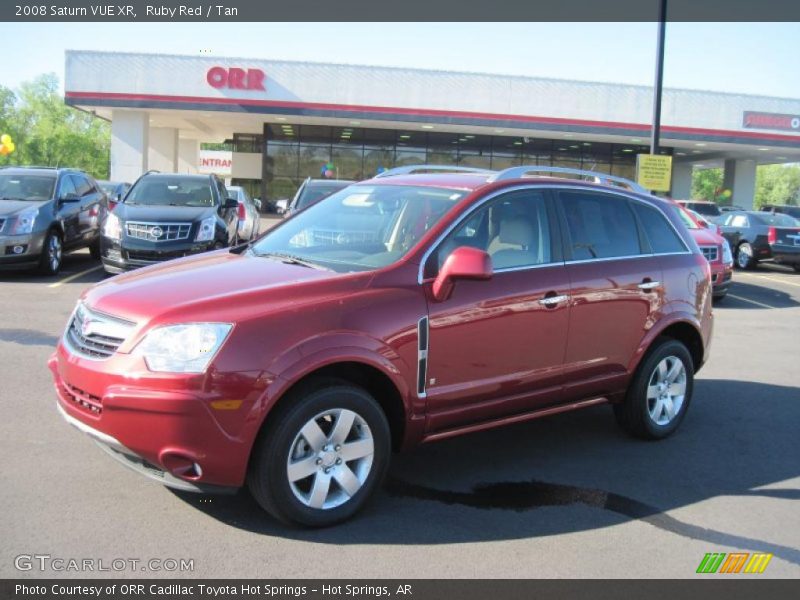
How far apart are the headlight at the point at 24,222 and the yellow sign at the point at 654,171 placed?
516 inches

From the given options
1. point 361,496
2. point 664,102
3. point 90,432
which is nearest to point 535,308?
point 361,496

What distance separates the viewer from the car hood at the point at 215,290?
3830 mm

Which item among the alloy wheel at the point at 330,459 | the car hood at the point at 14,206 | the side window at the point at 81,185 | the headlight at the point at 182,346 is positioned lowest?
the alloy wheel at the point at 330,459

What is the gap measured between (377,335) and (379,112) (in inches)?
1179

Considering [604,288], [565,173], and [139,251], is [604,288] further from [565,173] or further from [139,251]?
[139,251]

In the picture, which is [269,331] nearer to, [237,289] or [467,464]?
[237,289]

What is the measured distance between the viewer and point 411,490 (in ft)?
15.3

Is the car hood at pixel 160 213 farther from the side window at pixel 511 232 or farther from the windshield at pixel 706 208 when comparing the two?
the windshield at pixel 706 208

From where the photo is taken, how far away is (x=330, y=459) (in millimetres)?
4012

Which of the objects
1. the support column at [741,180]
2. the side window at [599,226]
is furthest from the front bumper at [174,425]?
the support column at [741,180]

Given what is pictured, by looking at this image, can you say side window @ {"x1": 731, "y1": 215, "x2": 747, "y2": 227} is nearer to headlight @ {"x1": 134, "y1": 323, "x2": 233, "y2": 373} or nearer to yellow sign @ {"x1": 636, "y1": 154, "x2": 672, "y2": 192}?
yellow sign @ {"x1": 636, "y1": 154, "x2": 672, "y2": 192}

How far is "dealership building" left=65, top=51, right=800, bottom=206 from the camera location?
3203 cm

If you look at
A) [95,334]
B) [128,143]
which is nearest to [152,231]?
[95,334]

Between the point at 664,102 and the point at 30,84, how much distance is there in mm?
81360
